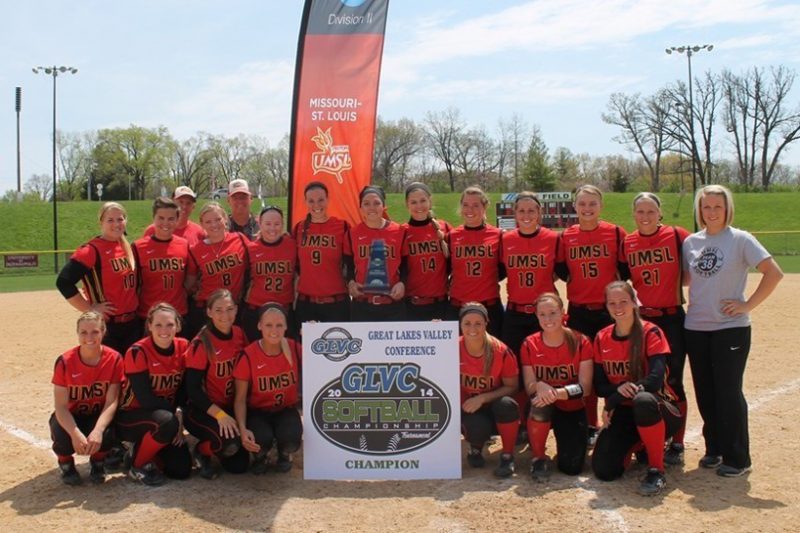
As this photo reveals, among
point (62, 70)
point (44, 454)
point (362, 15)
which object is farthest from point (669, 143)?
point (44, 454)

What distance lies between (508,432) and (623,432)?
73cm

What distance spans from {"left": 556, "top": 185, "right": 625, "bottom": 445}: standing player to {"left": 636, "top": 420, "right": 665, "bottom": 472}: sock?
0.72 metres

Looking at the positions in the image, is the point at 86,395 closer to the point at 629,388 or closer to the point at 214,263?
the point at 214,263

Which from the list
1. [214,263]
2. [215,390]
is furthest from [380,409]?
[214,263]

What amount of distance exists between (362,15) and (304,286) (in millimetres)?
3746

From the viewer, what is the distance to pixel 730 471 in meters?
4.55

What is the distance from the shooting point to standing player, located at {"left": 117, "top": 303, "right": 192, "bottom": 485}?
4.58m

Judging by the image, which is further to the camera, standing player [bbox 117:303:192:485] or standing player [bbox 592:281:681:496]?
standing player [bbox 117:303:192:485]

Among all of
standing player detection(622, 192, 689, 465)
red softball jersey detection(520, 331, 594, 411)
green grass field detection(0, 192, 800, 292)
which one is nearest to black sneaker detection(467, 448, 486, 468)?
red softball jersey detection(520, 331, 594, 411)

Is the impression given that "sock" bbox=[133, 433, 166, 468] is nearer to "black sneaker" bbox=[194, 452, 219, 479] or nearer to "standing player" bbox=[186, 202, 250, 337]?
"black sneaker" bbox=[194, 452, 219, 479]

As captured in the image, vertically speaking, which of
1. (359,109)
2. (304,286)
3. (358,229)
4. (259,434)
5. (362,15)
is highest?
(362,15)

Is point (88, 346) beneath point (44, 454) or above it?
above

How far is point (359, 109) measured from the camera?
26.1 ft

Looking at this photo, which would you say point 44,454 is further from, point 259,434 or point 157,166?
point 157,166
